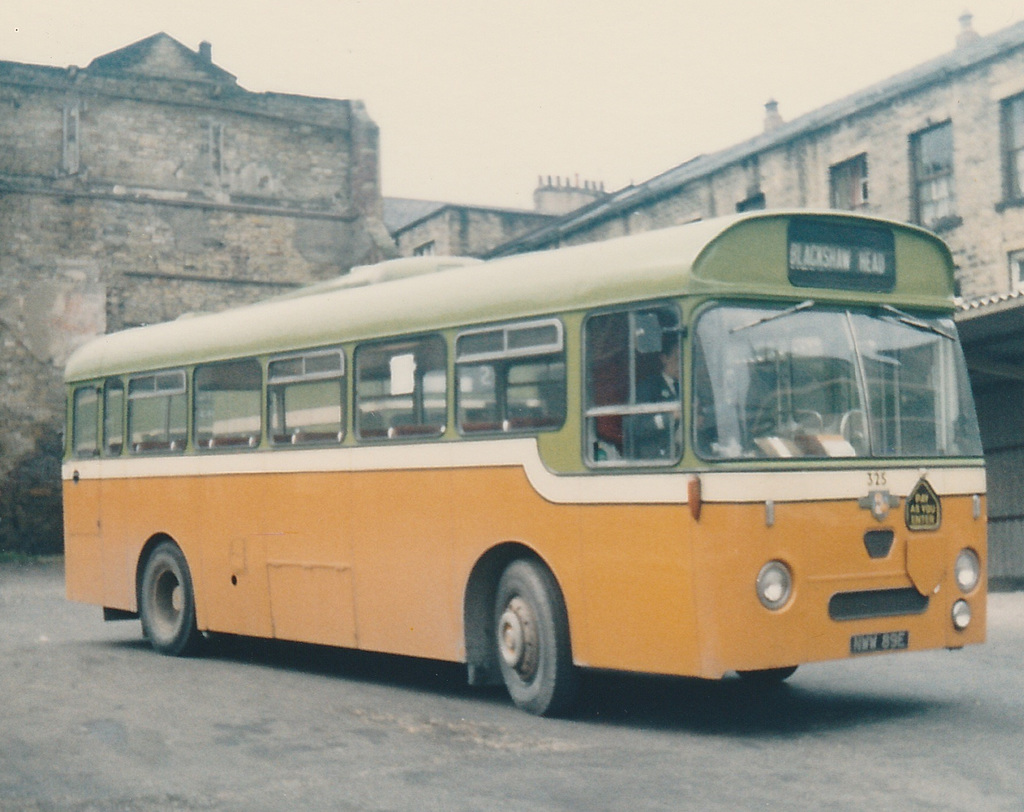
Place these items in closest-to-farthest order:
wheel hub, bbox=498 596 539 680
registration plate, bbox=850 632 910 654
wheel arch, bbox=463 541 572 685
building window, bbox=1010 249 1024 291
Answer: registration plate, bbox=850 632 910 654
wheel hub, bbox=498 596 539 680
wheel arch, bbox=463 541 572 685
building window, bbox=1010 249 1024 291

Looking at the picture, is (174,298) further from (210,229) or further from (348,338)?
(348,338)

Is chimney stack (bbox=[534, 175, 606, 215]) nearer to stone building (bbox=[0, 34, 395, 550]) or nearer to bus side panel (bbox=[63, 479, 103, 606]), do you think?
stone building (bbox=[0, 34, 395, 550])

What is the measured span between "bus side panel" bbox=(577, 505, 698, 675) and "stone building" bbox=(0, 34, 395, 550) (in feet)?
84.2

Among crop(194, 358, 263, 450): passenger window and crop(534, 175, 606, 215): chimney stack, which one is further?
crop(534, 175, 606, 215): chimney stack

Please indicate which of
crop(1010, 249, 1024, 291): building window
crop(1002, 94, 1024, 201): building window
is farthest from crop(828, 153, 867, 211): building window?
crop(1010, 249, 1024, 291): building window

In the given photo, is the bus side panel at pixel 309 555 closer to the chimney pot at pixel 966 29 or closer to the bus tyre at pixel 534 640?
the bus tyre at pixel 534 640

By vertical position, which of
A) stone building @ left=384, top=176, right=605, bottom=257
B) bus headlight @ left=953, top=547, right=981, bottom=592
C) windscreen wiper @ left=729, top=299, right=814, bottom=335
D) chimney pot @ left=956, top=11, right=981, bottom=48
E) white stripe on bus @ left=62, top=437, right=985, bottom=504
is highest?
chimney pot @ left=956, top=11, right=981, bottom=48

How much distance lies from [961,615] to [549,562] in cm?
242

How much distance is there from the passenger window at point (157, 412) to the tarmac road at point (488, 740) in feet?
6.80

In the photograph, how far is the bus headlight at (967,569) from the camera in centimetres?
872

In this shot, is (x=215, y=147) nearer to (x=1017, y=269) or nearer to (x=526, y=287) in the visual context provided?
(x=1017, y=269)

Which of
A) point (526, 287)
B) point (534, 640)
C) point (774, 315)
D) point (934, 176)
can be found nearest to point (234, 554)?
point (534, 640)

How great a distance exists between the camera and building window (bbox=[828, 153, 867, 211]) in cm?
2734

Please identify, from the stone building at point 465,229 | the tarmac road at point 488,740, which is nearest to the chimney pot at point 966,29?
the stone building at point 465,229
